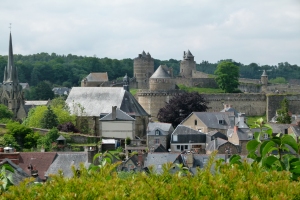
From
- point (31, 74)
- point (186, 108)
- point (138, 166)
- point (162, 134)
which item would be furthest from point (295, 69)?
point (138, 166)

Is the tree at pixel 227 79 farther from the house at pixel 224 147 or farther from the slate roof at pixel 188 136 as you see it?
the house at pixel 224 147

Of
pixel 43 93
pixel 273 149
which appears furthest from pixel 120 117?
pixel 43 93

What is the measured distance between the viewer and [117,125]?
41.4m

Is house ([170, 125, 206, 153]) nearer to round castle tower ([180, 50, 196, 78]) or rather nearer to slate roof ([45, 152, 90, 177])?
slate roof ([45, 152, 90, 177])

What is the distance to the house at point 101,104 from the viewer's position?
44.0m

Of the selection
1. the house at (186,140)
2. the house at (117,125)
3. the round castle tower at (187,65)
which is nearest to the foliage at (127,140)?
the house at (117,125)

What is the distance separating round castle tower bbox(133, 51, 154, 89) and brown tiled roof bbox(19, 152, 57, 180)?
43.3 m

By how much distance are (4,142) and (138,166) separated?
9.02 m

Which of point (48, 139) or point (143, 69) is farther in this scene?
point (143, 69)

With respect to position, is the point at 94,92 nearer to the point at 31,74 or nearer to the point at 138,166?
the point at 138,166

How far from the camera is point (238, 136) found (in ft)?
121

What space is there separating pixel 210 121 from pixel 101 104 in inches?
281

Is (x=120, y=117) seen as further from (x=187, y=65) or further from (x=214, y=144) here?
(x=187, y=65)

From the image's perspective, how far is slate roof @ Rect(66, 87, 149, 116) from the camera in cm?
A: 4444
